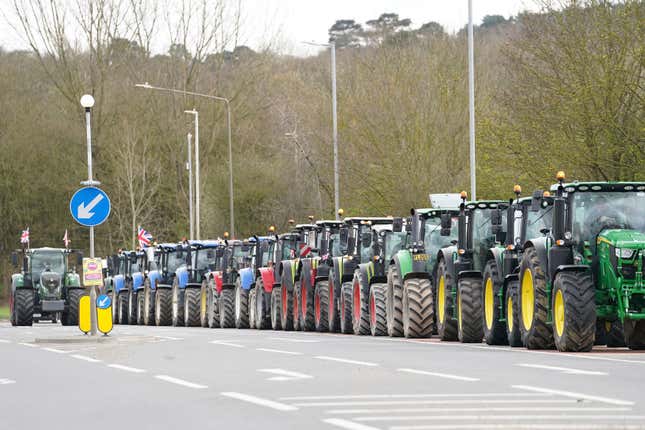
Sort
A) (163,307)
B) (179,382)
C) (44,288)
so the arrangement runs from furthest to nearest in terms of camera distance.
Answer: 1. (44,288)
2. (163,307)
3. (179,382)

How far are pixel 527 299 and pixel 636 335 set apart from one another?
5.26 feet

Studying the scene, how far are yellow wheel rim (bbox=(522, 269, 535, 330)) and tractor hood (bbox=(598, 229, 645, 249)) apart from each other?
4.62 ft

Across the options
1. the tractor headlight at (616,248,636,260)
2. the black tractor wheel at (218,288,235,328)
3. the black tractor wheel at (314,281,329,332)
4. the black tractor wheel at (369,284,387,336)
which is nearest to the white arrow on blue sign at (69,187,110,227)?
the black tractor wheel at (369,284,387,336)

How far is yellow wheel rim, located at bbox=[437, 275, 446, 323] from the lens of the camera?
26.7 m

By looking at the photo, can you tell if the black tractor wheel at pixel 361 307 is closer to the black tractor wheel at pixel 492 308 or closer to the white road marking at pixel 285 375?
the black tractor wheel at pixel 492 308

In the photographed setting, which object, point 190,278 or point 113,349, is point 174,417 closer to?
point 113,349

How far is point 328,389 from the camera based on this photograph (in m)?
14.2

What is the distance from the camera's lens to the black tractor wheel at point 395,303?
28688 mm

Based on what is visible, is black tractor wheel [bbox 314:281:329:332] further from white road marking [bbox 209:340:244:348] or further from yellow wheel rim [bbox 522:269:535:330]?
yellow wheel rim [bbox 522:269:535:330]

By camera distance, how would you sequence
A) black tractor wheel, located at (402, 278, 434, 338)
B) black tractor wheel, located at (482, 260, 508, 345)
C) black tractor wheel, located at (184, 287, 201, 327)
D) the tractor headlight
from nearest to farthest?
the tractor headlight
black tractor wheel, located at (482, 260, 508, 345)
black tractor wheel, located at (402, 278, 434, 338)
black tractor wheel, located at (184, 287, 201, 327)

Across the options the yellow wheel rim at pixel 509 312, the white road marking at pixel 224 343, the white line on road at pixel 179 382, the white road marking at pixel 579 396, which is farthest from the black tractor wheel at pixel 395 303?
the white road marking at pixel 579 396

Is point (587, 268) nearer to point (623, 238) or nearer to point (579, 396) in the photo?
point (623, 238)

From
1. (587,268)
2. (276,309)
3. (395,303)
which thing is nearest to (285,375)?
(587,268)

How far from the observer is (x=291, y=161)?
7031cm
